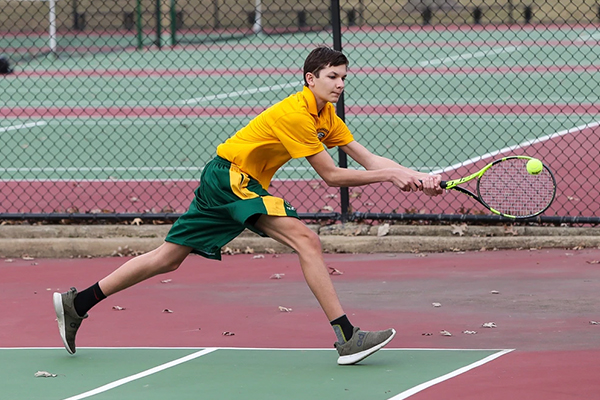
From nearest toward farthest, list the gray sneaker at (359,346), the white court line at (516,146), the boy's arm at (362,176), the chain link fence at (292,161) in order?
1. the boy's arm at (362,176)
2. the gray sneaker at (359,346)
3. the chain link fence at (292,161)
4. the white court line at (516,146)

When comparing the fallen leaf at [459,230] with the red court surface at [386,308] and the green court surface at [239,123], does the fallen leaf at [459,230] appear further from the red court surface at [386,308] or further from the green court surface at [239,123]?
the green court surface at [239,123]

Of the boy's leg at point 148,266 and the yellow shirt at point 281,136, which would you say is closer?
the yellow shirt at point 281,136

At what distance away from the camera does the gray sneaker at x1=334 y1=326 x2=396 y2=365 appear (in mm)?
6230

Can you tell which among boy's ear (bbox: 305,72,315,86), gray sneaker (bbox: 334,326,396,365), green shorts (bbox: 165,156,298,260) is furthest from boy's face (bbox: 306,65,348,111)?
gray sneaker (bbox: 334,326,396,365)

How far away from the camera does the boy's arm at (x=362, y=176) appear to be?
613cm

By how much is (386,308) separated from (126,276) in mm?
2042

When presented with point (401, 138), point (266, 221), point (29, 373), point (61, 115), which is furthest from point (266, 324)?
point (61, 115)

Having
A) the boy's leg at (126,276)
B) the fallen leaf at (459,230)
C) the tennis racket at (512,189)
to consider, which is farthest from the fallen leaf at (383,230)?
the boy's leg at (126,276)

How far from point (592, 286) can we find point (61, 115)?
1305cm

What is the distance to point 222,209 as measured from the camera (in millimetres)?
6465

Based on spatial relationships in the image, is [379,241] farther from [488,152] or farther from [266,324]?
[488,152]

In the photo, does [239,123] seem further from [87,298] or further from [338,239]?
[87,298]

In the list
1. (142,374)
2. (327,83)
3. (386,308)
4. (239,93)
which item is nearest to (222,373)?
(142,374)

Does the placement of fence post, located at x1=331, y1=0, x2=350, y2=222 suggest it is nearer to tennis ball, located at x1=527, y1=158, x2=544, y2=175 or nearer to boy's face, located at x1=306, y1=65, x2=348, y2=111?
boy's face, located at x1=306, y1=65, x2=348, y2=111
